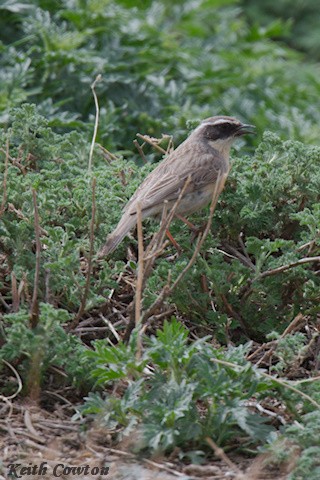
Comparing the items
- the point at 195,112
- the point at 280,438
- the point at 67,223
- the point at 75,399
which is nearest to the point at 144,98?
the point at 195,112

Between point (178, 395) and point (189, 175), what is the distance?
1.74 metres

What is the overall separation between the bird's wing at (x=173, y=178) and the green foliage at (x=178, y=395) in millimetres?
1652

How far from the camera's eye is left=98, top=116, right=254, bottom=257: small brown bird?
6246mm

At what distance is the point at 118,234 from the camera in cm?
601

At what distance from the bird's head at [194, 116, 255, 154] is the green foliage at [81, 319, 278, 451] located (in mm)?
2874

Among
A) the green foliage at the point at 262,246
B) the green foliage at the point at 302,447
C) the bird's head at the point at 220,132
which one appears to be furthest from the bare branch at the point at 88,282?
the bird's head at the point at 220,132

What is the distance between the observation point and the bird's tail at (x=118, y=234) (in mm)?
5885

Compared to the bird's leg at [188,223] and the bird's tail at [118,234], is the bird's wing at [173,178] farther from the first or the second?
the bird's leg at [188,223]

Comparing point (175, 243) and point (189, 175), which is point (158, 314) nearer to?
point (175, 243)

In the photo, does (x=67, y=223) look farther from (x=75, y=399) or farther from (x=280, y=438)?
(x=280, y=438)

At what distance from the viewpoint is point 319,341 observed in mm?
5762

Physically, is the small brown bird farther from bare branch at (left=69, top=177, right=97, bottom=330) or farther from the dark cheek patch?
bare branch at (left=69, top=177, right=97, bottom=330)

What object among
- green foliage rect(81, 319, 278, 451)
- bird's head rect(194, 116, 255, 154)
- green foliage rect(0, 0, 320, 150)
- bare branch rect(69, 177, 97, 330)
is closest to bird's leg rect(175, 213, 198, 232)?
bare branch rect(69, 177, 97, 330)

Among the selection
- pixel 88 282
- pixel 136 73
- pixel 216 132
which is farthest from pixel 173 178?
pixel 136 73
